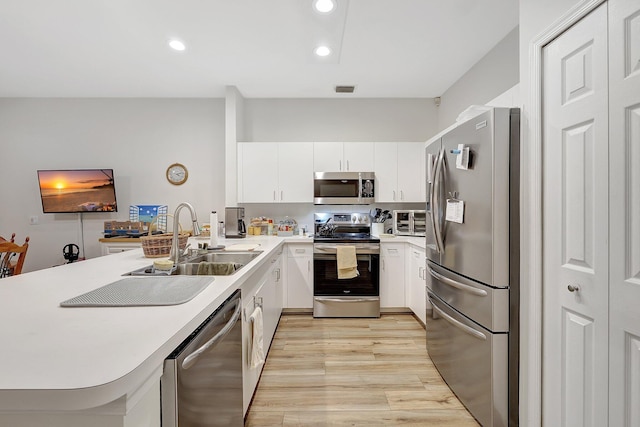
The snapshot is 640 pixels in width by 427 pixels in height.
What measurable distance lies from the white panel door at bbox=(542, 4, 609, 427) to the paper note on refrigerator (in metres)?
0.43

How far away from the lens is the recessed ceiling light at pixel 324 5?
6.79 feet

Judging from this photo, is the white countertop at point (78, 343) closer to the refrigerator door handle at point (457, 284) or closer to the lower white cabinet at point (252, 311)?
the lower white cabinet at point (252, 311)

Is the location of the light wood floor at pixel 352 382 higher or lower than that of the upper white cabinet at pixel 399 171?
lower

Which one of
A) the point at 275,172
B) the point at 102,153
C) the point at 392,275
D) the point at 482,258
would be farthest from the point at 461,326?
the point at 102,153

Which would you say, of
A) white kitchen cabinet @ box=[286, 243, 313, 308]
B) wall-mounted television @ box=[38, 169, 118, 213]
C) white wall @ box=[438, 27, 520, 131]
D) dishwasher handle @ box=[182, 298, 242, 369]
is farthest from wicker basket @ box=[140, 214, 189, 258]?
white wall @ box=[438, 27, 520, 131]

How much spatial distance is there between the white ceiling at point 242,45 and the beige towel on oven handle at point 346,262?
1.98 metres

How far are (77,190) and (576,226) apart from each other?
5180 mm

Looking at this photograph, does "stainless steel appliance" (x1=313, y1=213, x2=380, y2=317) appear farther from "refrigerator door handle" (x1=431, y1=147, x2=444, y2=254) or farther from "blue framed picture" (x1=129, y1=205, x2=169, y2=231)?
"blue framed picture" (x1=129, y1=205, x2=169, y2=231)

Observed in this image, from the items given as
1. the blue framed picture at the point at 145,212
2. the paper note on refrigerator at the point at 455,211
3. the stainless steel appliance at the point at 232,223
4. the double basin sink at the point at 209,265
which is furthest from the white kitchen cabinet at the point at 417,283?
the blue framed picture at the point at 145,212

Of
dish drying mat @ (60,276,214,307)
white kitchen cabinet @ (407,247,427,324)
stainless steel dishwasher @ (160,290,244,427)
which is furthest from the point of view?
white kitchen cabinet @ (407,247,427,324)

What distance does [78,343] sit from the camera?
715 millimetres

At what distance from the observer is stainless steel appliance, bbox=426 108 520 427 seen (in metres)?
1.52

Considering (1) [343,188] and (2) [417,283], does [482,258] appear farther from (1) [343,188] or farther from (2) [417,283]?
(1) [343,188]

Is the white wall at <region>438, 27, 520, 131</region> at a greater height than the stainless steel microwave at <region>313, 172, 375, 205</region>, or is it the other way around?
the white wall at <region>438, 27, 520, 131</region>
